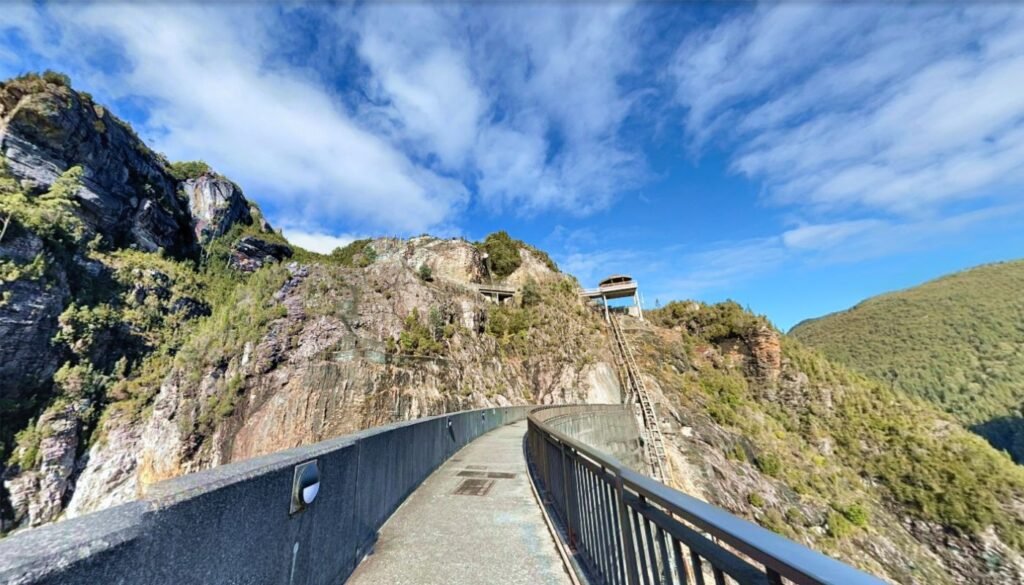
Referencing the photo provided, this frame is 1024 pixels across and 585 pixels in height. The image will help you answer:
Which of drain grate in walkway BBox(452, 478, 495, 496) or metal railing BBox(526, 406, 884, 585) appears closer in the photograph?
metal railing BBox(526, 406, 884, 585)

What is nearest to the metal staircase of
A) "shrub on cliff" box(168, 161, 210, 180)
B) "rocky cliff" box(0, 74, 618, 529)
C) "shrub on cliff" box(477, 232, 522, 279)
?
"rocky cliff" box(0, 74, 618, 529)

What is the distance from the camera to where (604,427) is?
64.6 ft

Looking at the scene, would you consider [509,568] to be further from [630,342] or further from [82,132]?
[82,132]

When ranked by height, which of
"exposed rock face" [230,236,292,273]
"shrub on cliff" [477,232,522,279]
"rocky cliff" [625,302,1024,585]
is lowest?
"rocky cliff" [625,302,1024,585]

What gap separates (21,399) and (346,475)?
162ft

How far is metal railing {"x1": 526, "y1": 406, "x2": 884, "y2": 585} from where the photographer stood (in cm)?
122

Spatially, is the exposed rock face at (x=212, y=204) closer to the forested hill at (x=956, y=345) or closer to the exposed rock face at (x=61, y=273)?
the exposed rock face at (x=61, y=273)

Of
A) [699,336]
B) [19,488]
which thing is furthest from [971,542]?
[19,488]

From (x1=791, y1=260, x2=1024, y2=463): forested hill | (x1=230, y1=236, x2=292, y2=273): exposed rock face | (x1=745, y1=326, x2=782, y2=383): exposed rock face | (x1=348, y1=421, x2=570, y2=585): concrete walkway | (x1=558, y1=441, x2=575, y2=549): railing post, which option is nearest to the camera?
(x1=348, y1=421, x2=570, y2=585): concrete walkway

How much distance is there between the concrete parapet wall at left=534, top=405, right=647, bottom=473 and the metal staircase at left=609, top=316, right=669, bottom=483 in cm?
85

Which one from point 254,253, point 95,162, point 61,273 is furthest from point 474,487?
point 254,253

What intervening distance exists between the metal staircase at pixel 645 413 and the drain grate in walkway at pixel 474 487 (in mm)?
21234

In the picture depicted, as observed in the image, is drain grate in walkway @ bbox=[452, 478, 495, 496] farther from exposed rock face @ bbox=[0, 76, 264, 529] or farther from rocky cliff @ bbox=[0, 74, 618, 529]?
exposed rock face @ bbox=[0, 76, 264, 529]

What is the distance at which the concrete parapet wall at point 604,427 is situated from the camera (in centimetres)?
1296
